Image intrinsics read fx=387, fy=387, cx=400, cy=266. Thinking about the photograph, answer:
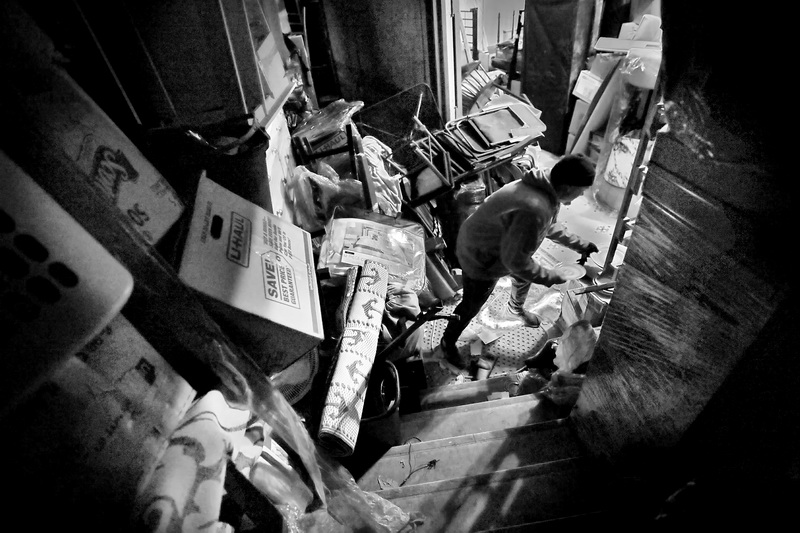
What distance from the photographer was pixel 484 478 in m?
1.83

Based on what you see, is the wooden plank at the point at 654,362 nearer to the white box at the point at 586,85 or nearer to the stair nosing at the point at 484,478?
the stair nosing at the point at 484,478

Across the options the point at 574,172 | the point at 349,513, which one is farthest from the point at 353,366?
the point at 574,172

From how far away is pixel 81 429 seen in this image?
0.80m

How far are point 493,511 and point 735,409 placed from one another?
1.12 m

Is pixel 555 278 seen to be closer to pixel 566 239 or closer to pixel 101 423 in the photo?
pixel 566 239

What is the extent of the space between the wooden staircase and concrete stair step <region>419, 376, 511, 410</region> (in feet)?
1.11

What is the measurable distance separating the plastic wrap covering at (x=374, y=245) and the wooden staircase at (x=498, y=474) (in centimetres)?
102

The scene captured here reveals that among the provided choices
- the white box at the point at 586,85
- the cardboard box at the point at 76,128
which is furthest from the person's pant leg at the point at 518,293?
the white box at the point at 586,85

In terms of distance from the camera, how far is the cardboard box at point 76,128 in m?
0.84

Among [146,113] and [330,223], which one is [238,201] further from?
[330,223]

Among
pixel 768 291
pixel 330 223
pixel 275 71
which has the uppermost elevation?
pixel 275 71

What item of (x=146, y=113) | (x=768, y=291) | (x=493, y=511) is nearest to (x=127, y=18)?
(x=146, y=113)

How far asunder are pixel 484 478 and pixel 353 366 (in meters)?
0.81

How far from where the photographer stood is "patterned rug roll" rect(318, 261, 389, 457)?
1.73 meters
